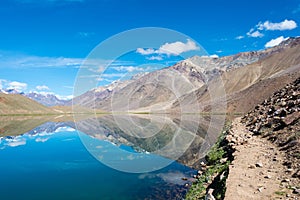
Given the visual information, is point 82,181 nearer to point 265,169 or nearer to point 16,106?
point 265,169

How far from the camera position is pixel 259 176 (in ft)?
39.3

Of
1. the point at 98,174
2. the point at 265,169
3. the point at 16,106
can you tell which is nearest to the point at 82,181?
the point at 98,174

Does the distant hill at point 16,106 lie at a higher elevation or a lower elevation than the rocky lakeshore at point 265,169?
higher

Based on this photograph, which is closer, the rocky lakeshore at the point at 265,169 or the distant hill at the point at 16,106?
the rocky lakeshore at the point at 265,169

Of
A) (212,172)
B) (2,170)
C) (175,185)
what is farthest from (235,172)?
(2,170)

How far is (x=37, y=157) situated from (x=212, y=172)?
23511mm

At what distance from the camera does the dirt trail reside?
9.64m

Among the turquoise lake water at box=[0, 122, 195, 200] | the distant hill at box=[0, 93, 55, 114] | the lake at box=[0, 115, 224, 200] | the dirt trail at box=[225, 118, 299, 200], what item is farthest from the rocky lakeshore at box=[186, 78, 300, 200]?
the distant hill at box=[0, 93, 55, 114]

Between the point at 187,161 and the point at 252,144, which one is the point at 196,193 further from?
the point at 187,161

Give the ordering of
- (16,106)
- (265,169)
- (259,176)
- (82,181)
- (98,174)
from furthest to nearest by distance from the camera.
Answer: (16,106) < (98,174) < (82,181) < (265,169) < (259,176)

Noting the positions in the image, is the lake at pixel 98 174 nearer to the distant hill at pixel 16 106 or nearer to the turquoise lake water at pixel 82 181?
the turquoise lake water at pixel 82 181

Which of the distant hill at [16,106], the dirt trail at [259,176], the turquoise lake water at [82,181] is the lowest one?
the turquoise lake water at [82,181]

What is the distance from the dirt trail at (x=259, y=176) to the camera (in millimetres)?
9641

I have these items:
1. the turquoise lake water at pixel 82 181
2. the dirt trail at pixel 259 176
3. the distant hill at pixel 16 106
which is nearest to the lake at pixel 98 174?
the turquoise lake water at pixel 82 181
